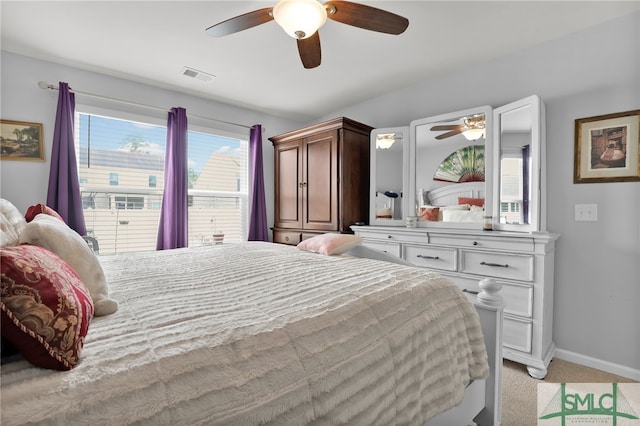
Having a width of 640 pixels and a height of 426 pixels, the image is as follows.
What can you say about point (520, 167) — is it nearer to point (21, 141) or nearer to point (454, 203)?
point (454, 203)

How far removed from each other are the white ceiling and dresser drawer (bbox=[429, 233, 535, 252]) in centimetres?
156

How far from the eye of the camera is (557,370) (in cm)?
214

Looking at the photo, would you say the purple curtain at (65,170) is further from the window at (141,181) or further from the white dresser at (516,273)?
the white dresser at (516,273)

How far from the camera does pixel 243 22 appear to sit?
1756 mm

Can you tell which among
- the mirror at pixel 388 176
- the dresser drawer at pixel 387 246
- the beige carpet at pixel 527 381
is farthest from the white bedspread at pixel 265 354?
the mirror at pixel 388 176

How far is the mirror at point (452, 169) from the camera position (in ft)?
8.49

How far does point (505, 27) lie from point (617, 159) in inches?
48.8

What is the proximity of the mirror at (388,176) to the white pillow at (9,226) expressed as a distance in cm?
279

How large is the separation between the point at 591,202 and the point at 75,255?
304cm

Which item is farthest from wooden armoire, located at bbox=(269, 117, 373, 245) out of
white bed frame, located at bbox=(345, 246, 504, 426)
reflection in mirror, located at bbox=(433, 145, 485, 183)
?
white bed frame, located at bbox=(345, 246, 504, 426)

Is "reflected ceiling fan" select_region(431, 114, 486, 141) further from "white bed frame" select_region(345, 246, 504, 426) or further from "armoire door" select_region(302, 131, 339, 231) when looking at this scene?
"white bed frame" select_region(345, 246, 504, 426)

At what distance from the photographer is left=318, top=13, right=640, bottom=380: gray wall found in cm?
207

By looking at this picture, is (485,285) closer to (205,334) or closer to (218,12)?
(205,334)

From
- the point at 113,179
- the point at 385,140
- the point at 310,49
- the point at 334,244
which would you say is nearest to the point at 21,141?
the point at 113,179
